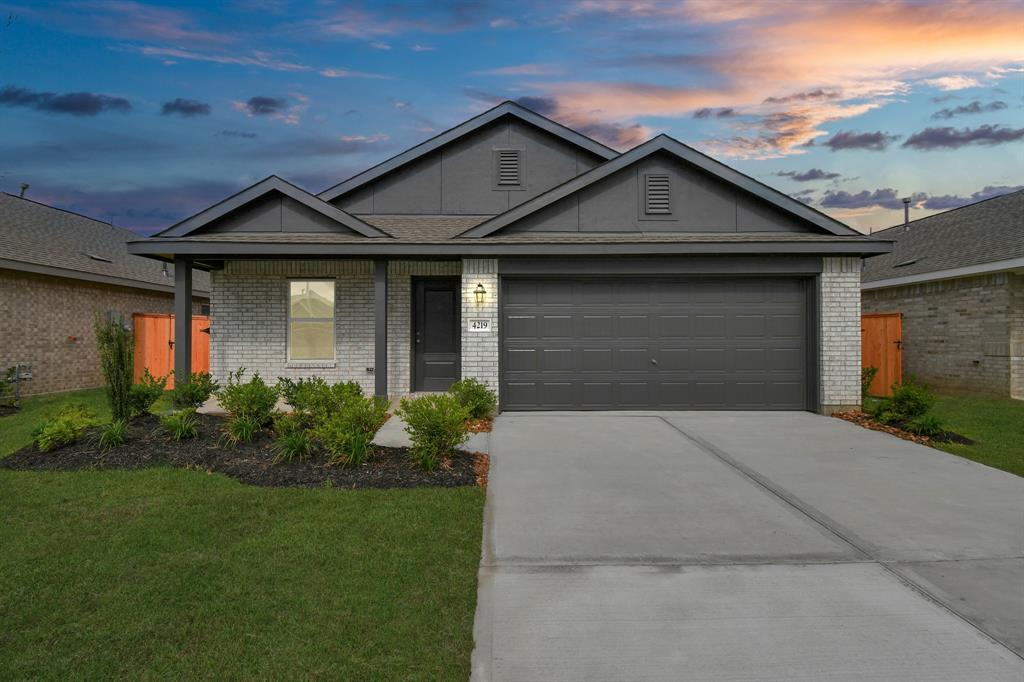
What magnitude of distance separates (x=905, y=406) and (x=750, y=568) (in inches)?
272

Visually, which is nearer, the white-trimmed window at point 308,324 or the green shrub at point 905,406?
the green shrub at point 905,406

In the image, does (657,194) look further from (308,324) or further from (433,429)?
(308,324)

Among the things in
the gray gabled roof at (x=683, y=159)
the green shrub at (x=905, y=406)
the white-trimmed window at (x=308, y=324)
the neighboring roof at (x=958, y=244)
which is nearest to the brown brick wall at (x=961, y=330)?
the neighboring roof at (x=958, y=244)

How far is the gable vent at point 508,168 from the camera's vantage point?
1431 cm

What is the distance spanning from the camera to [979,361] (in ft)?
45.1

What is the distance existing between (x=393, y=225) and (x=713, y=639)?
11436mm

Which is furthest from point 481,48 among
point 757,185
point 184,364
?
point 184,364

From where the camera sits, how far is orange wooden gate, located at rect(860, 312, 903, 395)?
13.8m

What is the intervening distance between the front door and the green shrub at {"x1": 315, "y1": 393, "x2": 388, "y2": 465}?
562 centimetres

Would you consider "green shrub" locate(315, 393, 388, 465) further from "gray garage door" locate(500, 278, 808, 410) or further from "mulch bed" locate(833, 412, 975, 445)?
"mulch bed" locate(833, 412, 975, 445)

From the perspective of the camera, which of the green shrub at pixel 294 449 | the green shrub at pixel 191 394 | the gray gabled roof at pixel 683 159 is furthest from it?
the gray gabled roof at pixel 683 159

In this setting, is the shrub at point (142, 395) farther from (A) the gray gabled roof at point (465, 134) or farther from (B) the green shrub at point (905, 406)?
(B) the green shrub at point (905, 406)

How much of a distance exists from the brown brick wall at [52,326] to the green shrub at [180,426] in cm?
848

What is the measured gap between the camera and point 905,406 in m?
9.15
